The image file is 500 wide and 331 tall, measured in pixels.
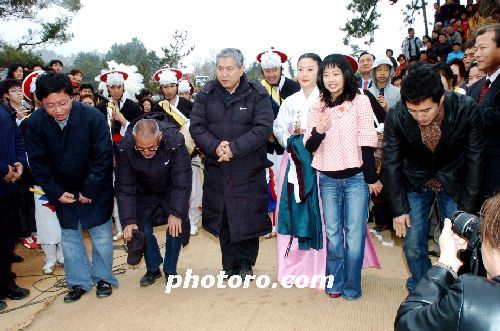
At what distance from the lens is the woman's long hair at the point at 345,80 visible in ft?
10.6

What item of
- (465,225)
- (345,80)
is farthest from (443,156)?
(465,225)

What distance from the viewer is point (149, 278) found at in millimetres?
4020

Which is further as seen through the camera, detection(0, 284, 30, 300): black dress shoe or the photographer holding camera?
detection(0, 284, 30, 300): black dress shoe

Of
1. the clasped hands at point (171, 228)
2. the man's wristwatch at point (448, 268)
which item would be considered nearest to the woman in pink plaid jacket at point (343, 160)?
the clasped hands at point (171, 228)

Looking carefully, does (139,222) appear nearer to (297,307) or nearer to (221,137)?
(221,137)

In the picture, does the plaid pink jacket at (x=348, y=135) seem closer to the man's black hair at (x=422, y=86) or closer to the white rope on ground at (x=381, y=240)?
the man's black hair at (x=422, y=86)

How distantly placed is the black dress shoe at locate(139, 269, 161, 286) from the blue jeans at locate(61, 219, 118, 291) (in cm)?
24

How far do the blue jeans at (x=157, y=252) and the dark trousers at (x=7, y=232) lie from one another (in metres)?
1.10

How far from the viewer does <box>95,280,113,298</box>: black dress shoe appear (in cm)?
381

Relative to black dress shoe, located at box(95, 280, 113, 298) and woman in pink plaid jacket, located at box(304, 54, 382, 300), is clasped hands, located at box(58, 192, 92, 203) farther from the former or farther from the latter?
woman in pink plaid jacket, located at box(304, 54, 382, 300)

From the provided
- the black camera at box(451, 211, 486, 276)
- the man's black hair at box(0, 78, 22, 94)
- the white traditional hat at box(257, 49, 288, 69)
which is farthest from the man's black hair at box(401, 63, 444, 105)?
the man's black hair at box(0, 78, 22, 94)

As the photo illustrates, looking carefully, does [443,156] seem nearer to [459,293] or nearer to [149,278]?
[459,293]

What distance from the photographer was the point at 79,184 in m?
3.73

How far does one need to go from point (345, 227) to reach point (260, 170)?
2.94 ft
